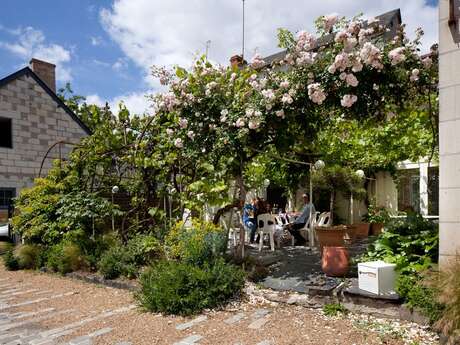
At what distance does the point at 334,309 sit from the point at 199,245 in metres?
2.06

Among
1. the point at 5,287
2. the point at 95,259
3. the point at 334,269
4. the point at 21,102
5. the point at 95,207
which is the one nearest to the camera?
the point at 334,269

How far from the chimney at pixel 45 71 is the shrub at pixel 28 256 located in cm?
826

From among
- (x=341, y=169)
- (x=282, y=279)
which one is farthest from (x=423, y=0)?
(x=341, y=169)

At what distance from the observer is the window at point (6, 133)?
11.6m

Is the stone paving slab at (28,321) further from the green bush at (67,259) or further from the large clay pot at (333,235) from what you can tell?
the large clay pot at (333,235)

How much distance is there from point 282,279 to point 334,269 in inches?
30.3

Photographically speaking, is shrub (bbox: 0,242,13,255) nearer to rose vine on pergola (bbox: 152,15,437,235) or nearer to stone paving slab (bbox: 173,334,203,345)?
rose vine on pergola (bbox: 152,15,437,235)

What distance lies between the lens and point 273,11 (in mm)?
5934

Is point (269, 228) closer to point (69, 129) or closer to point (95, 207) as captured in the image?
point (95, 207)

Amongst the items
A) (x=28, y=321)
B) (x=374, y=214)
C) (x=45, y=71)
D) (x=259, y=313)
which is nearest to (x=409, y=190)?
(x=374, y=214)

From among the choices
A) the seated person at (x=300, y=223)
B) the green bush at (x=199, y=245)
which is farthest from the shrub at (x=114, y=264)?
the seated person at (x=300, y=223)

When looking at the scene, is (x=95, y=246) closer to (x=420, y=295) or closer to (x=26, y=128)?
(x=420, y=295)

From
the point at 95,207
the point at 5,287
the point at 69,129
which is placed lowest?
the point at 5,287

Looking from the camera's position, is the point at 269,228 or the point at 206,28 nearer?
the point at 206,28
